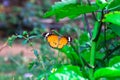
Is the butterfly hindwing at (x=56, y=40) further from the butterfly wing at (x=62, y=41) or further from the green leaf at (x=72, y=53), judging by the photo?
the green leaf at (x=72, y=53)

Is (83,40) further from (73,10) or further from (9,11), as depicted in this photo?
(9,11)

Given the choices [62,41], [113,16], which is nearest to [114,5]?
[113,16]

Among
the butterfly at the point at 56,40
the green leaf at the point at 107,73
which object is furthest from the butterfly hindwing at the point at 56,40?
the green leaf at the point at 107,73

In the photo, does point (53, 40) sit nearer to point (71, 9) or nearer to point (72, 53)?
point (71, 9)

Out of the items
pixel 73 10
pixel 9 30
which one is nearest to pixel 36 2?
pixel 9 30

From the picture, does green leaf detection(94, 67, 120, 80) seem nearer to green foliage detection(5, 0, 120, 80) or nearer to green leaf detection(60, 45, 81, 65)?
green foliage detection(5, 0, 120, 80)

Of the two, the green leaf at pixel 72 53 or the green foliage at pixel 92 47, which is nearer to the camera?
the green foliage at pixel 92 47

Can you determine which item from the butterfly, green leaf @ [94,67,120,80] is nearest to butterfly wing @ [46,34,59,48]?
the butterfly
